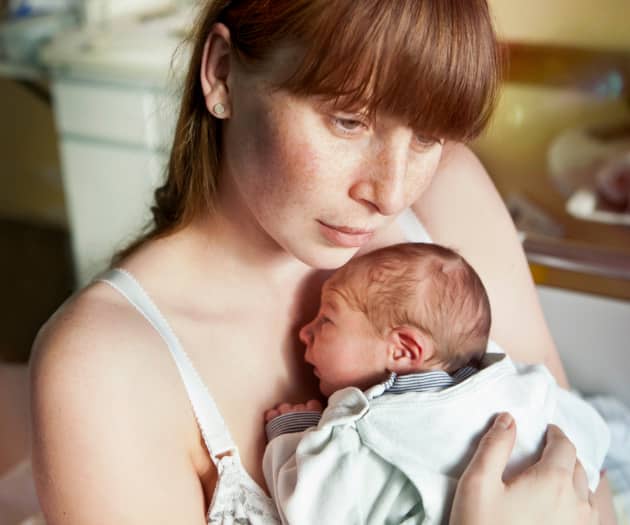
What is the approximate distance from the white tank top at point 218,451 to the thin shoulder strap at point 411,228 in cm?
38

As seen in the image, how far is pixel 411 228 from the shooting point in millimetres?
1172

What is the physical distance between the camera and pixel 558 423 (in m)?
1.07

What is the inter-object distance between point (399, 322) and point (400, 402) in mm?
102

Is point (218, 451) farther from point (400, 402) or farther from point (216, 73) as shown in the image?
point (216, 73)

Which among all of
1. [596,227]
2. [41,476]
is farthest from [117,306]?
[596,227]

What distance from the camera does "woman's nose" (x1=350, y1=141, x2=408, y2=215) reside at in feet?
2.79

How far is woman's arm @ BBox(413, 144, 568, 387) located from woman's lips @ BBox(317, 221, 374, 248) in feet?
1.07

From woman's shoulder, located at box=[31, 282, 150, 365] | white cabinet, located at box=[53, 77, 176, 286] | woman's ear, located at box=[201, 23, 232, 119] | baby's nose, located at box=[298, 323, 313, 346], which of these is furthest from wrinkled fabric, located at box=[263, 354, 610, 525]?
white cabinet, located at box=[53, 77, 176, 286]

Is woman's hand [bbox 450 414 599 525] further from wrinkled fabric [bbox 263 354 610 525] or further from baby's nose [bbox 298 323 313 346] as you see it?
baby's nose [bbox 298 323 313 346]

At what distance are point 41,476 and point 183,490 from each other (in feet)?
0.47

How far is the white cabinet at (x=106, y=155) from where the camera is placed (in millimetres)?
2459

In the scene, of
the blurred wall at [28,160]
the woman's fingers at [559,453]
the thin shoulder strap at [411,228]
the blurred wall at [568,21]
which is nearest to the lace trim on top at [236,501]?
the woman's fingers at [559,453]

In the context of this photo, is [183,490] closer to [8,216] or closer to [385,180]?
[385,180]

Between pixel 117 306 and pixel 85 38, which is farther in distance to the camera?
pixel 85 38
